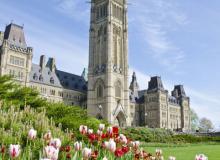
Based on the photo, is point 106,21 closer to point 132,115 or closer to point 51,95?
point 51,95

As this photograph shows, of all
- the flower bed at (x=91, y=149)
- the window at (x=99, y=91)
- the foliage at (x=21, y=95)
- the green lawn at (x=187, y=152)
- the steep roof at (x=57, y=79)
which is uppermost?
the steep roof at (x=57, y=79)

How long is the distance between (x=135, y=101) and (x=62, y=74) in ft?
77.9

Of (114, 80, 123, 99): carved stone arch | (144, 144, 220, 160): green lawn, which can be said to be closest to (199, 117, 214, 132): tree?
(114, 80, 123, 99): carved stone arch

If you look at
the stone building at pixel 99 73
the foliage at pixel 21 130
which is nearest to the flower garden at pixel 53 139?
the foliage at pixel 21 130

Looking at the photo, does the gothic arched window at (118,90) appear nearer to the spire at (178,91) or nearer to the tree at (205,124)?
the spire at (178,91)

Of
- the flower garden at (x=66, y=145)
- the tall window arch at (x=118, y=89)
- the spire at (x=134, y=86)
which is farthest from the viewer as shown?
the spire at (x=134, y=86)

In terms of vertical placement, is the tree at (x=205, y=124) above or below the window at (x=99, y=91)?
below

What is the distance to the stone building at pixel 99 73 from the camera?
62.4 metres

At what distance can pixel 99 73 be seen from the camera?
7225 cm

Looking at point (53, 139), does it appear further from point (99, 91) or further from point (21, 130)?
point (99, 91)

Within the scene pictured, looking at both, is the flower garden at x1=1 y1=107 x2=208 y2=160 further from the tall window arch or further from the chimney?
the chimney

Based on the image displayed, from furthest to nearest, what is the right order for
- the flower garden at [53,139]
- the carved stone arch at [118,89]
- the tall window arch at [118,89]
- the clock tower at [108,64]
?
1. the tall window arch at [118,89]
2. the carved stone arch at [118,89]
3. the clock tower at [108,64]
4. the flower garden at [53,139]

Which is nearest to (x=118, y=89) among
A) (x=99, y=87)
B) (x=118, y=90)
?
(x=118, y=90)

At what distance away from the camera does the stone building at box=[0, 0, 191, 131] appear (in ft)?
205
